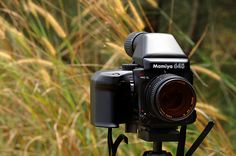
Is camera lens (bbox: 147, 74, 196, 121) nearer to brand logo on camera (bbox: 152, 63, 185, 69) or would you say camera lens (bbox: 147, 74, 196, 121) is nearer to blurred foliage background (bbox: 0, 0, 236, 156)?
brand logo on camera (bbox: 152, 63, 185, 69)

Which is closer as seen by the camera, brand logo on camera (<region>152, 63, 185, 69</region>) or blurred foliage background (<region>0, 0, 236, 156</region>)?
brand logo on camera (<region>152, 63, 185, 69</region>)

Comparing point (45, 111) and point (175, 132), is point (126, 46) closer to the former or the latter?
point (175, 132)

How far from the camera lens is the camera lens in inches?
75.9

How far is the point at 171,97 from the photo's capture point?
6.54 feet

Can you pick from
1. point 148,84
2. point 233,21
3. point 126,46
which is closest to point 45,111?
point 126,46

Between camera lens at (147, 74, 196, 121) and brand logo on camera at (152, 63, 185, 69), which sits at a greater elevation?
brand logo on camera at (152, 63, 185, 69)

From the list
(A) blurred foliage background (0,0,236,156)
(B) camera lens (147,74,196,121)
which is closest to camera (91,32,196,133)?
(B) camera lens (147,74,196,121)

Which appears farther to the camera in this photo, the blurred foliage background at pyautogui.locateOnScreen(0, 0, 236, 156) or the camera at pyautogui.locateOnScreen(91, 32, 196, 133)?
the blurred foliage background at pyautogui.locateOnScreen(0, 0, 236, 156)

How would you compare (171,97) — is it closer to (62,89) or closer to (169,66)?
(169,66)

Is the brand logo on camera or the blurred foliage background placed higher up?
the brand logo on camera

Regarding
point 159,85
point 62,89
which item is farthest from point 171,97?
point 62,89

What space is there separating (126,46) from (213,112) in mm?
847

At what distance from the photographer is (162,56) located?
6.46 ft

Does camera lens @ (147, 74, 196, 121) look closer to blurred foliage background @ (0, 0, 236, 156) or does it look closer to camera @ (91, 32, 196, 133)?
camera @ (91, 32, 196, 133)
